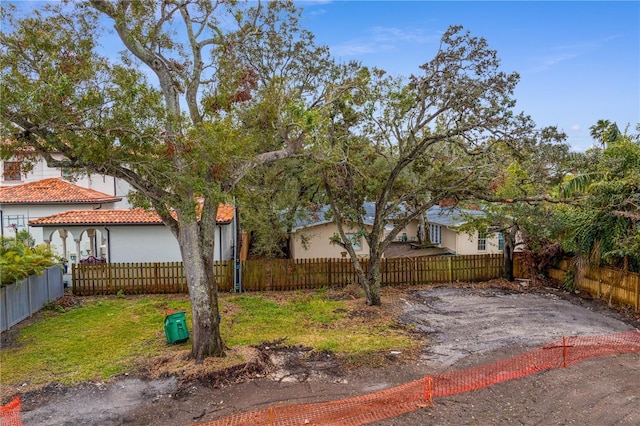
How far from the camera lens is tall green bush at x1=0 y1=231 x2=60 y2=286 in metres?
11.9

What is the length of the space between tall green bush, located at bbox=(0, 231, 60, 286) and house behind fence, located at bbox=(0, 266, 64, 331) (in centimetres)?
35

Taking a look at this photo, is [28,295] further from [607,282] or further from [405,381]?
[607,282]

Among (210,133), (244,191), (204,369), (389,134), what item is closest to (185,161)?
(210,133)

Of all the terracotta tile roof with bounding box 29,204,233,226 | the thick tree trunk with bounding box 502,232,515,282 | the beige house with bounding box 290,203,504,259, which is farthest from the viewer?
the beige house with bounding box 290,203,504,259

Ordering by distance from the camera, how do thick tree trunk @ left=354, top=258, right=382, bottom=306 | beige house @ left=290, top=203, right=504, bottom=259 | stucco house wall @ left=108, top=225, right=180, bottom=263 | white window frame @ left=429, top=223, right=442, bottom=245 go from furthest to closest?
1. white window frame @ left=429, top=223, right=442, bottom=245
2. beige house @ left=290, top=203, right=504, bottom=259
3. stucco house wall @ left=108, top=225, right=180, bottom=263
4. thick tree trunk @ left=354, top=258, right=382, bottom=306

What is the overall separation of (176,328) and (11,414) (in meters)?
3.97

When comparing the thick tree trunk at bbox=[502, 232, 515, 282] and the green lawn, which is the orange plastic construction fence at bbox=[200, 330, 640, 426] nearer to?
the green lawn

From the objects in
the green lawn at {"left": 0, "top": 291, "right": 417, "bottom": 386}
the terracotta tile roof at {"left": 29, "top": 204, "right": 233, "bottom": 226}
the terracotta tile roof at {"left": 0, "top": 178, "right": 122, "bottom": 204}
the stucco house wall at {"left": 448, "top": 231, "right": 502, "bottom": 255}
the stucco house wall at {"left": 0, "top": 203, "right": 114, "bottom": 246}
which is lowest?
the green lawn at {"left": 0, "top": 291, "right": 417, "bottom": 386}

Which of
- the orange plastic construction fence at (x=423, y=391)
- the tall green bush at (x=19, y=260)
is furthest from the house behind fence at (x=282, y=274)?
the orange plastic construction fence at (x=423, y=391)

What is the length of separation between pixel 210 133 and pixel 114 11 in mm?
2830

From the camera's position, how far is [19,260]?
1252 cm

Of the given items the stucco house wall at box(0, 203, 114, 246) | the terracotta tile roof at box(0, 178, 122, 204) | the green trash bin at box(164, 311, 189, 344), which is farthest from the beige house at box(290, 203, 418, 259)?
the green trash bin at box(164, 311, 189, 344)

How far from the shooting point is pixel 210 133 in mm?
8133

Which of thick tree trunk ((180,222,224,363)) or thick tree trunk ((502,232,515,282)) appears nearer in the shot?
thick tree trunk ((180,222,224,363))
